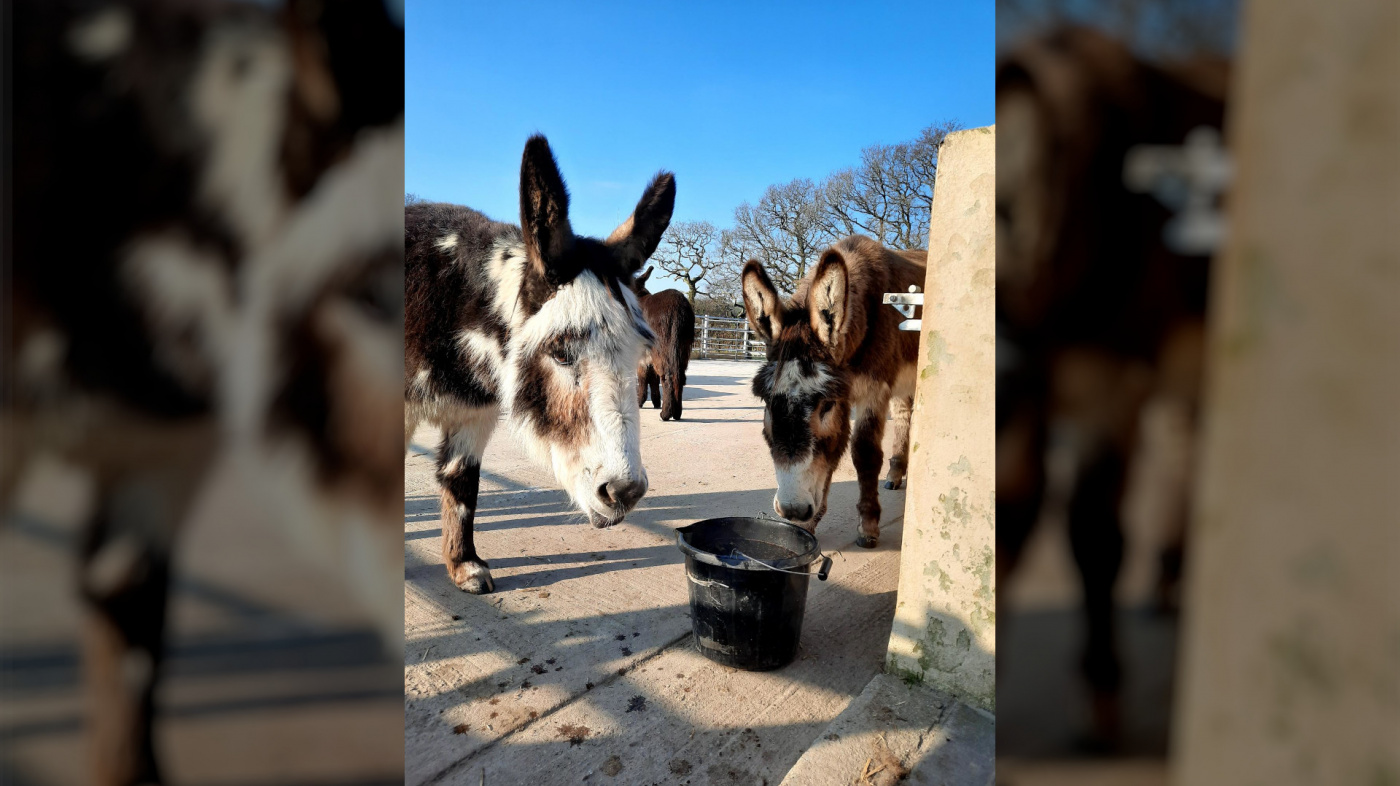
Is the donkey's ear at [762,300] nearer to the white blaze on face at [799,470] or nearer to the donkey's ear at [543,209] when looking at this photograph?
the white blaze on face at [799,470]

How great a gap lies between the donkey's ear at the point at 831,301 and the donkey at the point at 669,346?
4.85m

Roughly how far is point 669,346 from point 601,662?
654 cm

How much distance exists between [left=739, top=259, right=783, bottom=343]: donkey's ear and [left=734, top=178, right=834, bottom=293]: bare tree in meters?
18.1

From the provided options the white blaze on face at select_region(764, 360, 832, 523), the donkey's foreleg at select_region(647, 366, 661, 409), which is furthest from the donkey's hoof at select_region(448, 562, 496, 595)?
the donkey's foreleg at select_region(647, 366, 661, 409)

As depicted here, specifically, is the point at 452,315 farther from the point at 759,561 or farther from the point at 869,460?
the point at 869,460

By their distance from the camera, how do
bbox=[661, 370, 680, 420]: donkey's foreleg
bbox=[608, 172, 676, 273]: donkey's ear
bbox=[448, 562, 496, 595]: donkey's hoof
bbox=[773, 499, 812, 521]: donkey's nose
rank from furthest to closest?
bbox=[661, 370, 680, 420]: donkey's foreleg < bbox=[773, 499, 812, 521]: donkey's nose < bbox=[448, 562, 496, 595]: donkey's hoof < bbox=[608, 172, 676, 273]: donkey's ear

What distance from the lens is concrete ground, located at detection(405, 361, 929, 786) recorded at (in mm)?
2197

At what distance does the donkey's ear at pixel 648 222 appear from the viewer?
3189 millimetres

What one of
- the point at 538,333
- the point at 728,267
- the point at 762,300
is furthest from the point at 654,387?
the point at 728,267
